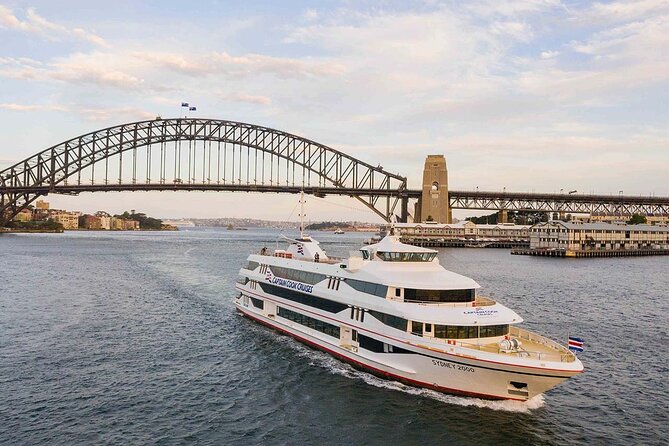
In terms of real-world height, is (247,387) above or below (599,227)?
below

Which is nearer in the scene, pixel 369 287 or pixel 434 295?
pixel 434 295

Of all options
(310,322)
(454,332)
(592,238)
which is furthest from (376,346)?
(592,238)

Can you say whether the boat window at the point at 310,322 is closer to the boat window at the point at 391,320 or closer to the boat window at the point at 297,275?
the boat window at the point at 297,275

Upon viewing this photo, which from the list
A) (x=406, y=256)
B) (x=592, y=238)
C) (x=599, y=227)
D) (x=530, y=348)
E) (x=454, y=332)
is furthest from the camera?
(x=599, y=227)

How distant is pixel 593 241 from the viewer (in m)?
114

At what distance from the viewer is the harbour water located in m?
18.4

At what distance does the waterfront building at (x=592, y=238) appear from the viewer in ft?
369

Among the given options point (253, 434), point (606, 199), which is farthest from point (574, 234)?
point (253, 434)

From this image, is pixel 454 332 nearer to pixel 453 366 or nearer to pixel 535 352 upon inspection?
pixel 453 366

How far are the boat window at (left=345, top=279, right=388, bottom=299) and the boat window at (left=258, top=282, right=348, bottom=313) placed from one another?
1.14m

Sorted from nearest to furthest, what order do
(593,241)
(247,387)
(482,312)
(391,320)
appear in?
(482,312) → (391,320) → (247,387) → (593,241)

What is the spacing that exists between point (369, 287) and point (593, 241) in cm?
10494

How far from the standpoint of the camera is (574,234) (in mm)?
112875

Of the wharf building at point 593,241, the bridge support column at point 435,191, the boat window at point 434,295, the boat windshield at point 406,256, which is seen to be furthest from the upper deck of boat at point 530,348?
the bridge support column at point 435,191
